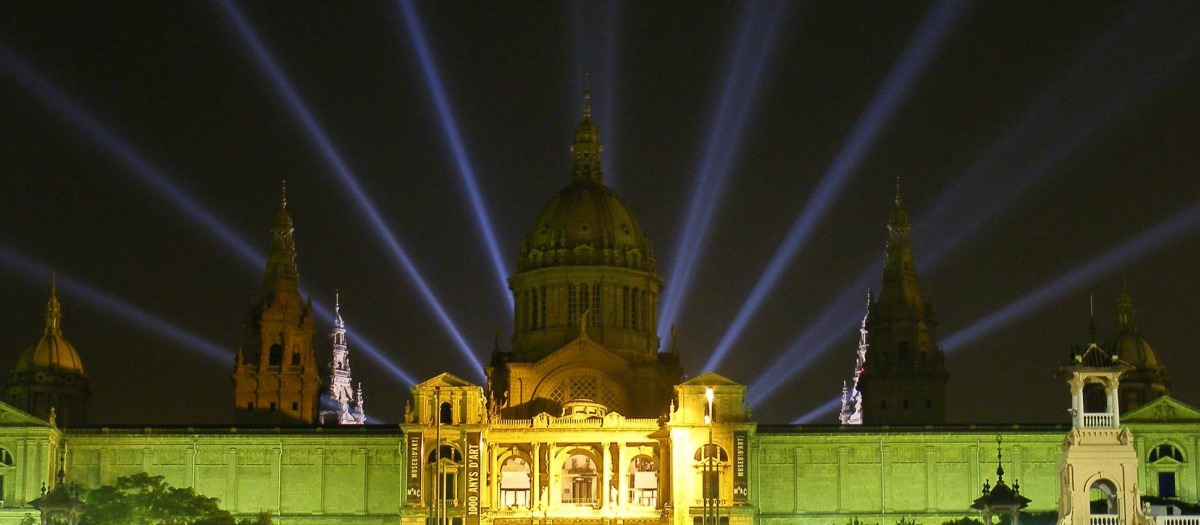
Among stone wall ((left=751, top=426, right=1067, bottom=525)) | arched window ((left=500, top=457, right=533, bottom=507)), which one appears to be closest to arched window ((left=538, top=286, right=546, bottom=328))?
arched window ((left=500, top=457, right=533, bottom=507))

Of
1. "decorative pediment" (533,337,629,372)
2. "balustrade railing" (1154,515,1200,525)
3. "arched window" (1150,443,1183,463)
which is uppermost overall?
"decorative pediment" (533,337,629,372)

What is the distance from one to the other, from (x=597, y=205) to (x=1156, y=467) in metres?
45.4

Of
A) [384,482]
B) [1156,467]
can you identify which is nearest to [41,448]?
[384,482]

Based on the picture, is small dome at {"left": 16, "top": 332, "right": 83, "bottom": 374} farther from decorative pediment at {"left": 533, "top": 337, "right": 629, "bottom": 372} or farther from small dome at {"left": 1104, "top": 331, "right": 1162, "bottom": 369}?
small dome at {"left": 1104, "top": 331, "right": 1162, "bottom": 369}

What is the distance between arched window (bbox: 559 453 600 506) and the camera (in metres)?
174

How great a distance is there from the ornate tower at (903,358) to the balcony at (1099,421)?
78.4 metres

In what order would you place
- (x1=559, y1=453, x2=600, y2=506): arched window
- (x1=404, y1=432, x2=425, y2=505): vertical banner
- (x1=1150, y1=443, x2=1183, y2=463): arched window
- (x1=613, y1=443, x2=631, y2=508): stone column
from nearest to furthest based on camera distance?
(x1=404, y1=432, x2=425, y2=505): vertical banner, (x1=613, y1=443, x2=631, y2=508): stone column, (x1=1150, y1=443, x2=1183, y2=463): arched window, (x1=559, y1=453, x2=600, y2=506): arched window

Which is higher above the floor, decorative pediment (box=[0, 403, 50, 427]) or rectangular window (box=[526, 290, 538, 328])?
rectangular window (box=[526, 290, 538, 328])

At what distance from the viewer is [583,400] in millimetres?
176500

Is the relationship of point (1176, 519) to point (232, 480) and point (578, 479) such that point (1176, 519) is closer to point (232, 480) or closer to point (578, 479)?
point (578, 479)

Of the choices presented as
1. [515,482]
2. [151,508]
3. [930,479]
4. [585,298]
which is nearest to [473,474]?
[515,482]

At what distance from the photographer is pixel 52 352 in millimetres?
186000

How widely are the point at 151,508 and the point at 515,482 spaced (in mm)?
26955

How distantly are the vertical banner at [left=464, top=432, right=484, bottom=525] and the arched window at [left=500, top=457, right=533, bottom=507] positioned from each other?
4.93 meters
